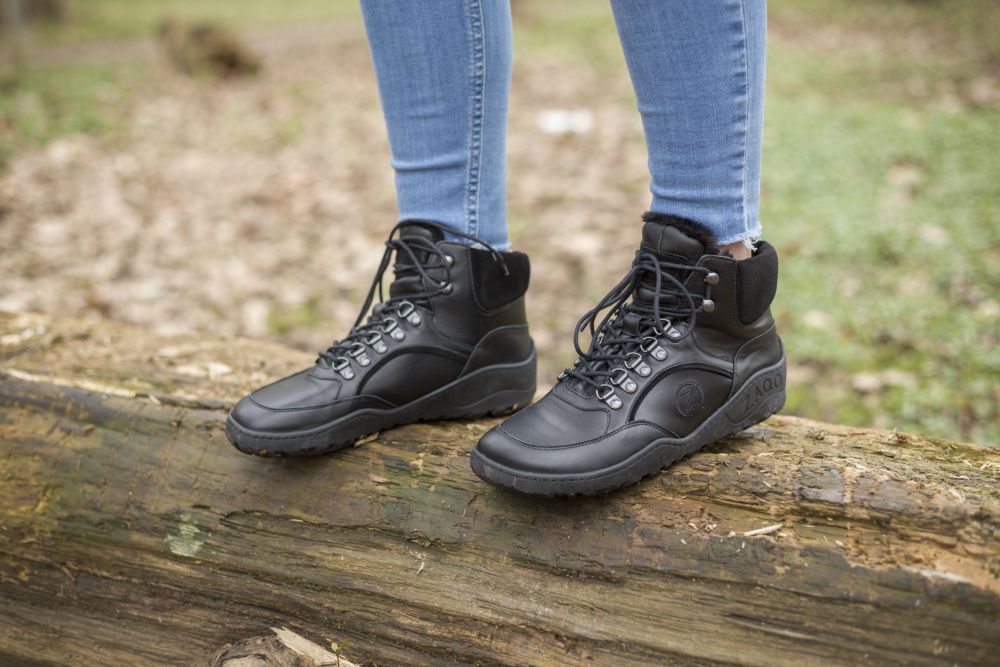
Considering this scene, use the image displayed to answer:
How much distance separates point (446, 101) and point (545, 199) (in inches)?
140

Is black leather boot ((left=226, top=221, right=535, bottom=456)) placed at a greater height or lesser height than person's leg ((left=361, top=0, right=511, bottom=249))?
lesser

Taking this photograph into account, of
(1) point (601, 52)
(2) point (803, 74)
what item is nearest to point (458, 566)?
(2) point (803, 74)

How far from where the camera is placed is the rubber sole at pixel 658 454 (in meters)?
1.36

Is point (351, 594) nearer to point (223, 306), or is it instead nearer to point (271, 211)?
point (223, 306)

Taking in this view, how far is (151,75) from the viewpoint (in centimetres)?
880

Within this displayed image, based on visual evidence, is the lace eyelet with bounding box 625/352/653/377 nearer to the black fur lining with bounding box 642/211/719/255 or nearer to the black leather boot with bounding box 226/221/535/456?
the black fur lining with bounding box 642/211/719/255

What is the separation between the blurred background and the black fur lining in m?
1.78

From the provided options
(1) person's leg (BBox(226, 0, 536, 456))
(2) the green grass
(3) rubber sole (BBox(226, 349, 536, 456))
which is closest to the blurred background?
(2) the green grass

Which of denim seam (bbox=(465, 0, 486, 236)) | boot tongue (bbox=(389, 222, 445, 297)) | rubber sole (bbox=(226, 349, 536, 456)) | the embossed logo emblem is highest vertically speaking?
denim seam (bbox=(465, 0, 486, 236))

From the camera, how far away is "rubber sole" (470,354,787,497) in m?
1.36

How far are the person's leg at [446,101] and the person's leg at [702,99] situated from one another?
1.01 ft

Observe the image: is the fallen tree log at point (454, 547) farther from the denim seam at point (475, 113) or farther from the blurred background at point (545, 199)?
the blurred background at point (545, 199)

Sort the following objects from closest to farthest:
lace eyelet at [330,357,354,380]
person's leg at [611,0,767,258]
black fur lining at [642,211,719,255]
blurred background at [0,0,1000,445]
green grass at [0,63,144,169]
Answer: person's leg at [611,0,767,258]
black fur lining at [642,211,719,255]
lace eyelet at [330,357,354,380]
blurred background at [0,0,1000,445]
green grass at [0,63,144,169]

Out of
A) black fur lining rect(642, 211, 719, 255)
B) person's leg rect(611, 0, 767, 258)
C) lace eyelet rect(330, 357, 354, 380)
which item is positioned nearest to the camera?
person's leg rect(611, 0, 767, 258)
